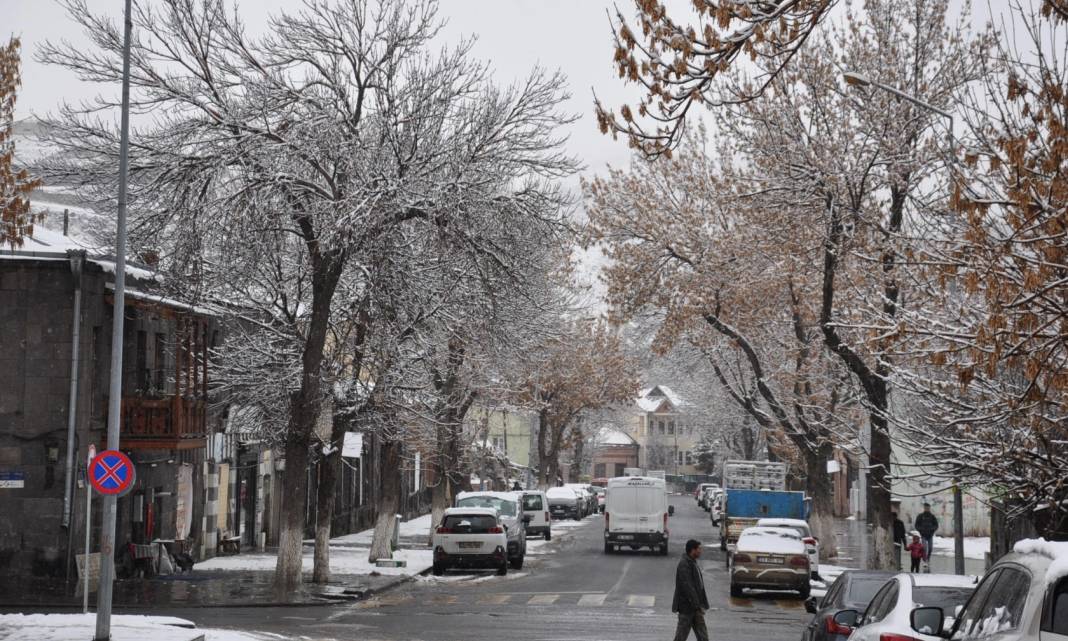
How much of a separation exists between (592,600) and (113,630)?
10.7 metres

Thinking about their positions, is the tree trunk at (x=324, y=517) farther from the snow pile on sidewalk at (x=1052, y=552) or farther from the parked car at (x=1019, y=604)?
the snow pile on sidewalk at (x=1052, y=552)

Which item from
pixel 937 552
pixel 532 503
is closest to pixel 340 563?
pixel 532 503

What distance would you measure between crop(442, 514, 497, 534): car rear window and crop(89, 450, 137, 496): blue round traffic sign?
52.5 feet

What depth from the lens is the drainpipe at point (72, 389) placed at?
26703 millimetres

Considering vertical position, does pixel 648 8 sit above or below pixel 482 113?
below

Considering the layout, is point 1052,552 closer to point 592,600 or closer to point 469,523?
point 592,600

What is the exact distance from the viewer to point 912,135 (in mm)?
25016

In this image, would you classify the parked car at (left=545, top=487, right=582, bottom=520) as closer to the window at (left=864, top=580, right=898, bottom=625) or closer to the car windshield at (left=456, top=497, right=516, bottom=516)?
the car windshield at (left=456, top=497, right=516, bottom=516)

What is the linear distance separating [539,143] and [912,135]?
748 cm

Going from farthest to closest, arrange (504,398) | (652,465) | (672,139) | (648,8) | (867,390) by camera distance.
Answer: (652,465) → (504,398) → (867,390) → (672,139) → (648,8)

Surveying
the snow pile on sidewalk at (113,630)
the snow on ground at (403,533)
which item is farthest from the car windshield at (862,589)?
the snow on ground at (403,533)

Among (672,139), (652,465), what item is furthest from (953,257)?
(652,465)

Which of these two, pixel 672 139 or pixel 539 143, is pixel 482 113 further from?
pixel 672 139

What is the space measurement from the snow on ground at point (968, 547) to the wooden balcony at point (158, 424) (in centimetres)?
2292
